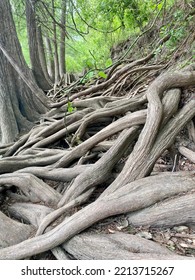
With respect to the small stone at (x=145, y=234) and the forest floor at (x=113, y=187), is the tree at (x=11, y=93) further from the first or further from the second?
the small stone at (x=145, y=234)

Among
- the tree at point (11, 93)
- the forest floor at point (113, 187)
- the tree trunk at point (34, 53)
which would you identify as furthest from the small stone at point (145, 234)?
the tree trunk at point (34, 53)

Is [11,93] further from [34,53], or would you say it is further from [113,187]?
[113,187]

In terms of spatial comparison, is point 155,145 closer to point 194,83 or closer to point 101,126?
point 194,83

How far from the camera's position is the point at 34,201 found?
78.4 inches

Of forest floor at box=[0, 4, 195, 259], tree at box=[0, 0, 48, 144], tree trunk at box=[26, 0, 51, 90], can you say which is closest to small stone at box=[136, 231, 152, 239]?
forest floor at box=[0, 4, 195, 259]

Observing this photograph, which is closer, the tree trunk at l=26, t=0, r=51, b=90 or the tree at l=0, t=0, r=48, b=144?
the tree at l=0, t=0, r=48, b=144

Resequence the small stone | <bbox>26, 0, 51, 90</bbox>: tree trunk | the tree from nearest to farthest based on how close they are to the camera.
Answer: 1. the small stone
2. the tree
3. <bbox>26, 0, 51, 90</bbox>: tree trunk

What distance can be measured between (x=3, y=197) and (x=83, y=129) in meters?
0.92

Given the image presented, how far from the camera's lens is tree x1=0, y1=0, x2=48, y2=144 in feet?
10.8

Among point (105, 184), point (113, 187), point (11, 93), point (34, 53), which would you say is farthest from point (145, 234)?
point (34, 53)

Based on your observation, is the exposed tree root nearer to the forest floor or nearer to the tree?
the forest floor

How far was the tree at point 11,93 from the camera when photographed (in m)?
3.28

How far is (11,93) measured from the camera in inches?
132
